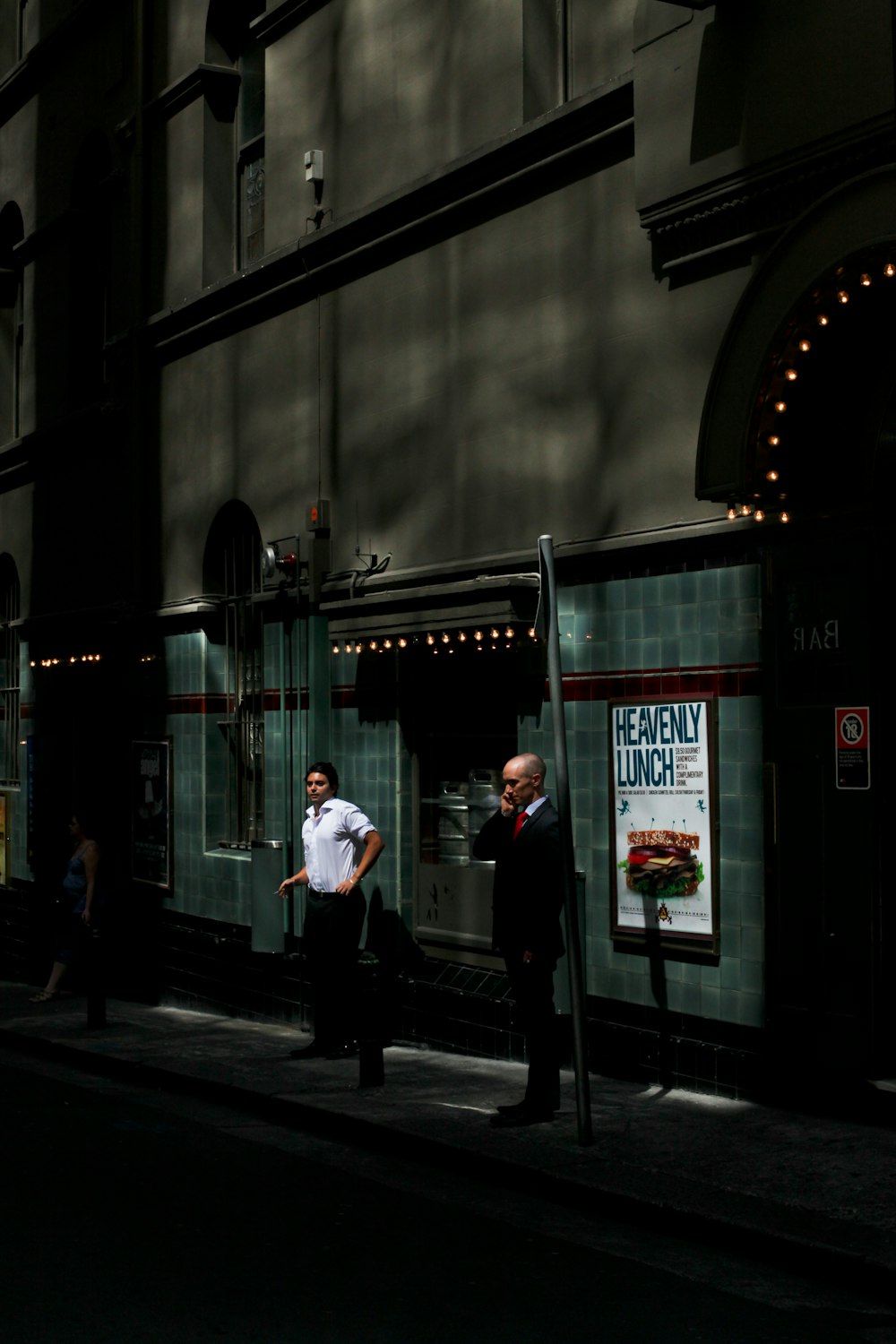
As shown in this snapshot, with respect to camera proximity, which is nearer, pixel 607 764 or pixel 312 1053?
pixel 607 764

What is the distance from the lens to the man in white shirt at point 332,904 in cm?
1181

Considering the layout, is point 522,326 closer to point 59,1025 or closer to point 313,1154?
point 313,1154

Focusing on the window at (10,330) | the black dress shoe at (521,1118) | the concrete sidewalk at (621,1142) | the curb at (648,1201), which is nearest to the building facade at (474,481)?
the concrete sidewalk at (621,1142)

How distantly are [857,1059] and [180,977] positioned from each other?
8311 mm

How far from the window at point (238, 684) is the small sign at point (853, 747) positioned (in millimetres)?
6749

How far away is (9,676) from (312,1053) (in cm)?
971

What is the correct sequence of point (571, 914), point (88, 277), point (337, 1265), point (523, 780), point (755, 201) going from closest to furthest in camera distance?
point (337, 1265)
point (571, 914)
point (755, 201)
point (523, 780)
point (88, 277)

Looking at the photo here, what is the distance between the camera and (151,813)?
1612 cm

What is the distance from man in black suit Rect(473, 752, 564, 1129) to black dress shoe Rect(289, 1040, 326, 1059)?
280 centimetres

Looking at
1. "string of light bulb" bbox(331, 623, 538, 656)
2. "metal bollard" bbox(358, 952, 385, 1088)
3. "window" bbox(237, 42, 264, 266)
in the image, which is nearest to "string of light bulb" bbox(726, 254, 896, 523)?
"string of light bulb" bbox(331, 623, 538, 656)

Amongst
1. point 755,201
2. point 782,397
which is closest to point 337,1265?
point 782,397

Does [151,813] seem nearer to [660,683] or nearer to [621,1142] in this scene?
[660,683]

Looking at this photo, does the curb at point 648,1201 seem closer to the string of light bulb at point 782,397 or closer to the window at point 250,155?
the string of light bulb at point 782,397

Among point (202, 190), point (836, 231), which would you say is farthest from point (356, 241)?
point (836, 231)
